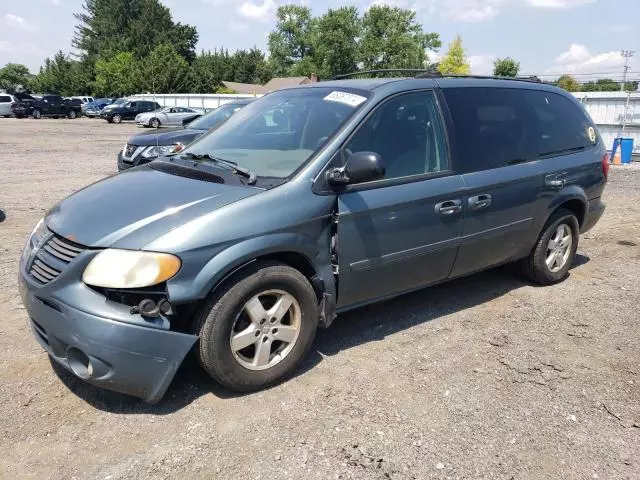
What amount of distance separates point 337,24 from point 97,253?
6851 cm

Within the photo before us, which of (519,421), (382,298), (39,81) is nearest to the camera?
(519,421)

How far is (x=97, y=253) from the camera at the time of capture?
280 centimetres

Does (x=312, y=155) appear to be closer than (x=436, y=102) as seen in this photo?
Yes

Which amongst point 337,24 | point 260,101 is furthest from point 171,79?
point 260,101

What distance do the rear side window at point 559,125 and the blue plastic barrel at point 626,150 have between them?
37.0ft

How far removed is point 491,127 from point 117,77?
60.7m

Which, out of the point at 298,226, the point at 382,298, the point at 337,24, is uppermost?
the point at 337,24

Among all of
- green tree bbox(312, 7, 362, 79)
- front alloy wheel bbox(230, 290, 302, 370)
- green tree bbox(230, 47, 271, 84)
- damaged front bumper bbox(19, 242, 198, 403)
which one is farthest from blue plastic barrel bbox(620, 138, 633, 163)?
green tree bbox(230, 47, 271, 84)

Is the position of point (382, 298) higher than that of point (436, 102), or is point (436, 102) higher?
point (436, 102)

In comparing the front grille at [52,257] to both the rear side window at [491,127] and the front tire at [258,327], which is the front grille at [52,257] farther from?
the rear side window at [491,127]

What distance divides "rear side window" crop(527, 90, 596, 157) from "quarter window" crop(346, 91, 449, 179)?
1.34 metres

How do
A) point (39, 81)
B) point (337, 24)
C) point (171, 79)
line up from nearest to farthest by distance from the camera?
point (171, 79), point (337, 24), point (39, 81)

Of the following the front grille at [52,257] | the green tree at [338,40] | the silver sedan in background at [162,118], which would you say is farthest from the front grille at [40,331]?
the green tree at [338,40]

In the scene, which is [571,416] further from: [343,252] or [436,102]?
[436,102]
